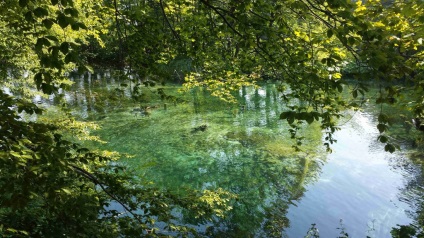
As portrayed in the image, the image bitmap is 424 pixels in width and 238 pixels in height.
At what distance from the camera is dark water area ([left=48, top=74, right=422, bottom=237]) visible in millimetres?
8070

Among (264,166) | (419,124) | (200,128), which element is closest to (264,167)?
(264,166)

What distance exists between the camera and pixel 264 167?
36.1 ft

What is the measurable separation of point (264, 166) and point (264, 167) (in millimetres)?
90

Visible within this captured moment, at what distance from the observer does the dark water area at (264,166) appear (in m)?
8.07

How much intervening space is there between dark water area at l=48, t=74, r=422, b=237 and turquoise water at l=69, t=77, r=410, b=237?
0.03m

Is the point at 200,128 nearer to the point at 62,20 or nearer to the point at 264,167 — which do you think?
the point at 264,167

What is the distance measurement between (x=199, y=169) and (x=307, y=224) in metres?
3.99

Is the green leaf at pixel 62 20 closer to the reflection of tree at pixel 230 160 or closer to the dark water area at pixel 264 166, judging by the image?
the dark water area at pixel 264 166

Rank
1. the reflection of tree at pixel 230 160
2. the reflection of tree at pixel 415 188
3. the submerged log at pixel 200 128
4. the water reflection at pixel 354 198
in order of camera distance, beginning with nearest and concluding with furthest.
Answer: the water reflection at pixel 354 198 → the reflection of tree at pixel 230 160 → the reflection of tree at pixel 415 188 → the submerged log at pixel 200 128

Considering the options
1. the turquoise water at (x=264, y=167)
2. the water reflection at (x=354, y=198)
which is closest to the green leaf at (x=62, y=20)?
the turquoise water at (x=264, y=167)

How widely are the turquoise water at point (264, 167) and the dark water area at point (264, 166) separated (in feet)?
0.10

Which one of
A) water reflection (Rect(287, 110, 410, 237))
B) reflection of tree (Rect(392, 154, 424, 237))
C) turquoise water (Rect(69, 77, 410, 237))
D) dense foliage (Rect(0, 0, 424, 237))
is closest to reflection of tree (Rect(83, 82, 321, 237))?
turquoise water (Rect(69, 77, 410, 237))

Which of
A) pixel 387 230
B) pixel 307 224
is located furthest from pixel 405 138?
pixel 307 224

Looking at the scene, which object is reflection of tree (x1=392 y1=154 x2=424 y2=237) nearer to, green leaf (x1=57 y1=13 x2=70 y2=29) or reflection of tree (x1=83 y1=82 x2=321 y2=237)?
reflection of tree (x1=83 y1=82 x2=321 y2=237)
